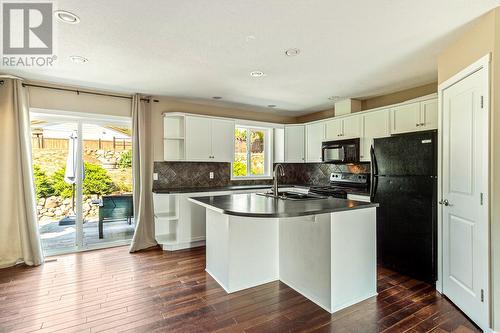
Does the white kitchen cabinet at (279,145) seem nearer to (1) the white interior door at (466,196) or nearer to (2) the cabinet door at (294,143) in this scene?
(2) the cabinet door at (294,143)

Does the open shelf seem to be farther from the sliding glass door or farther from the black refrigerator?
the black refrigerator

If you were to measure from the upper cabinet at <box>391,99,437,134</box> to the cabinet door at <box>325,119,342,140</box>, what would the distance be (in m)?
1.00

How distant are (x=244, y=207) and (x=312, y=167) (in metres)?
3.75

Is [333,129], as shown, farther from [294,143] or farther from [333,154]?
[294,143]

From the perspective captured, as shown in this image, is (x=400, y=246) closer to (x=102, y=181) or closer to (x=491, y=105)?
(x=491, y=105)

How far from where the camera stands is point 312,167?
5750mm

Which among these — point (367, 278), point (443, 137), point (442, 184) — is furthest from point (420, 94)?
point (367, 278)

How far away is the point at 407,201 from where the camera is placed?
9.86ft

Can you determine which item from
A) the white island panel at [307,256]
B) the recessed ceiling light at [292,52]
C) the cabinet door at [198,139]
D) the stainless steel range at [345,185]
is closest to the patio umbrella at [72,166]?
the cabinet door at [198,139]

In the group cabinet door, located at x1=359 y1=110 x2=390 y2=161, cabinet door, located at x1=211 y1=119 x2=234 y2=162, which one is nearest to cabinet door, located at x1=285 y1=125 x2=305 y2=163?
cabinet door, located at x1=211 y1=119 x2=234 y2=162

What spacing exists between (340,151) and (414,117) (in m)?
1.31

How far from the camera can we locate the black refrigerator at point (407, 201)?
9.10 ft

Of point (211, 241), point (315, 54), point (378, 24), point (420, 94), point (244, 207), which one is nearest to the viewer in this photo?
point (378, 24)

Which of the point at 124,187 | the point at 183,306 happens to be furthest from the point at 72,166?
the point at 183,306
